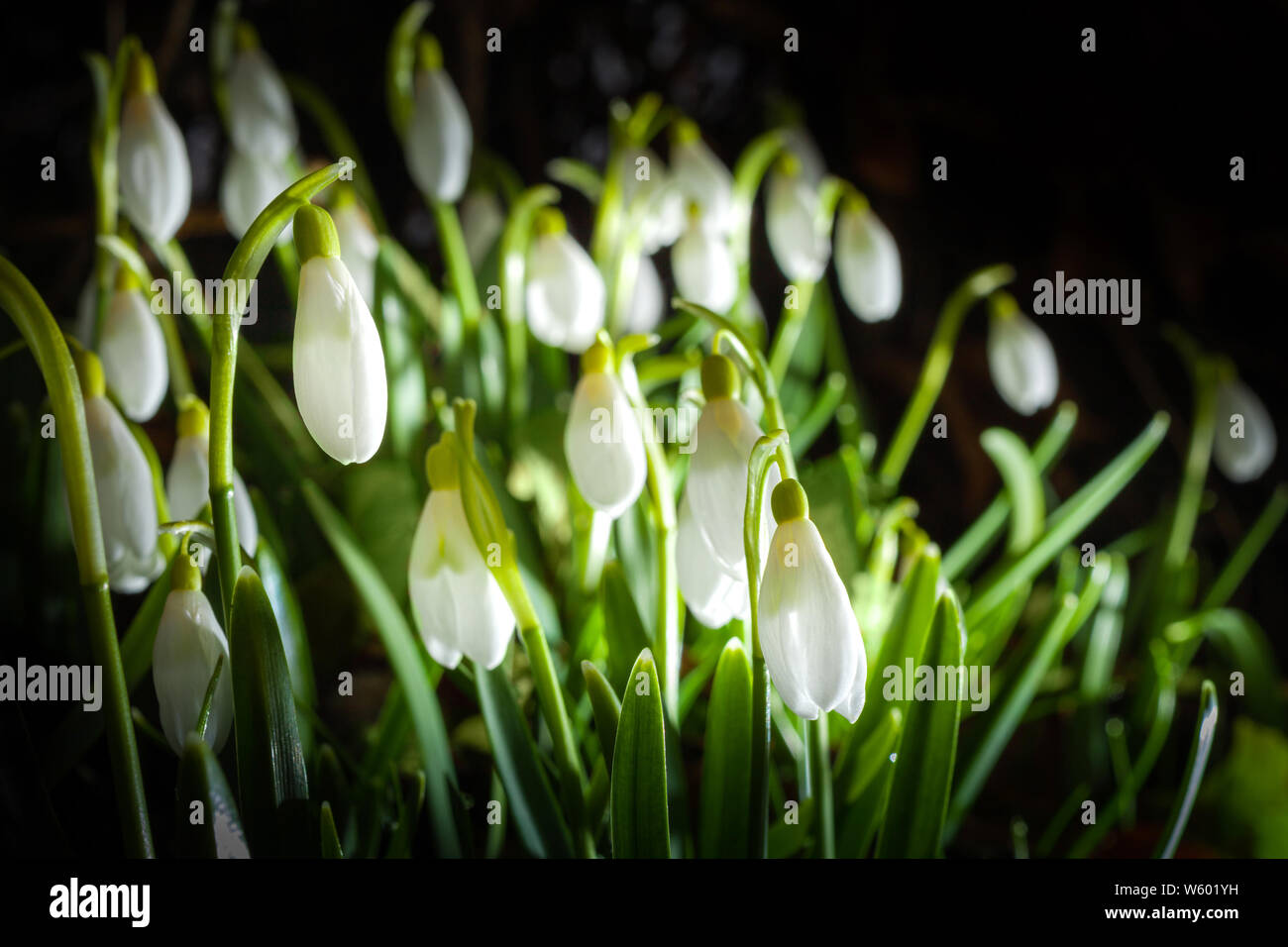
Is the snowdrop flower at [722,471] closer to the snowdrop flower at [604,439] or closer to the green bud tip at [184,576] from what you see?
the snowdrop flower at [604,439]

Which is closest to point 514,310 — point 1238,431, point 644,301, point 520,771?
point 644,301

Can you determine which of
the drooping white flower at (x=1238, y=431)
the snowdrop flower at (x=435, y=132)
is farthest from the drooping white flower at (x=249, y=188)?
the drooping white flower at (x=1238, y=431)

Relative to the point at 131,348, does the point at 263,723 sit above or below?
below

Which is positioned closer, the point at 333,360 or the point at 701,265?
the point at 333,360

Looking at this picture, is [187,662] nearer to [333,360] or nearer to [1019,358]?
[333,360]

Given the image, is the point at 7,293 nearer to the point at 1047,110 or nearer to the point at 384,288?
the point at 384,288

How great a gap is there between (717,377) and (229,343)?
0.20 meters

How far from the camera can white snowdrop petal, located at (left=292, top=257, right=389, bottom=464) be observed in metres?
0.38

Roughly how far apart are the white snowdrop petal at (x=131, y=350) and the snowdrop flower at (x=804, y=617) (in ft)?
1.33

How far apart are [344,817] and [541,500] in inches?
12.5

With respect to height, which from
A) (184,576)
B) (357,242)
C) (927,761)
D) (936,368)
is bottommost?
(927,761)

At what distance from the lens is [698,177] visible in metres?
0.78

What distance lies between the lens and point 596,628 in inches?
22.3
